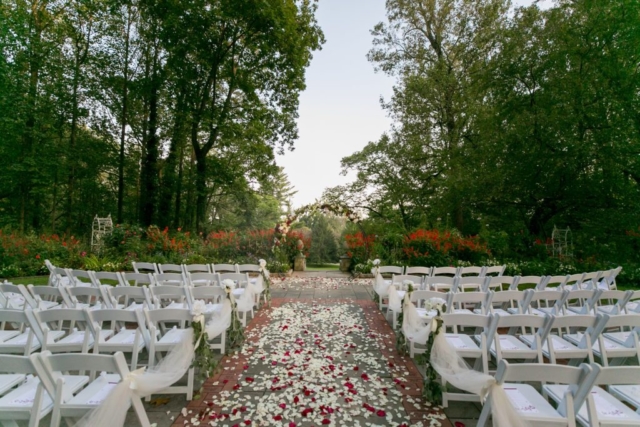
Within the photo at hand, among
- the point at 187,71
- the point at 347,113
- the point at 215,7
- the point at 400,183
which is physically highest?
the point at 215,7

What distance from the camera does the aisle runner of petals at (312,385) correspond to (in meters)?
2.91

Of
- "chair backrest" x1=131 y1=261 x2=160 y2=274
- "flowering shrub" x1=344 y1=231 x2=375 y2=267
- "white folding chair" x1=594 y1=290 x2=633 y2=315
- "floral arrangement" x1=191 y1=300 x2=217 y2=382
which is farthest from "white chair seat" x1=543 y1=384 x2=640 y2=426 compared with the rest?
"flowering shrub" x1=344 y1=231 x2=375 y2=267

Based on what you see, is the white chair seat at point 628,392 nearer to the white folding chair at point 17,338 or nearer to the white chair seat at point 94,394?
the white chair seat at point 94,394

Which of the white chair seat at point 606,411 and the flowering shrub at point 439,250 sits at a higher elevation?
the flowering shrub at point 439,250

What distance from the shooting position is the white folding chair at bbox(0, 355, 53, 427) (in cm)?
200

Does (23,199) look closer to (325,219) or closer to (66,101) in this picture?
(66,101)

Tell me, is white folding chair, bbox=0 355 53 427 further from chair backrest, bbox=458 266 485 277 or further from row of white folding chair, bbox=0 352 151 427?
chair backrest, bbox=458 266 485 277

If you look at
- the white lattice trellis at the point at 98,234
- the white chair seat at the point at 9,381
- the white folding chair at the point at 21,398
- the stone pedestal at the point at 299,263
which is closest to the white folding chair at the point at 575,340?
the white folding chair at the point at 21,398

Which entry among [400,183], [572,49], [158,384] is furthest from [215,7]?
[158,384]

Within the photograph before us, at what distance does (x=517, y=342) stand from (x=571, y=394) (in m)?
1.51

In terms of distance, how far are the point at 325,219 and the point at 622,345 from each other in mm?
18859

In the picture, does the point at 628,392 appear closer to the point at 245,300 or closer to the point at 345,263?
the point at 245,300

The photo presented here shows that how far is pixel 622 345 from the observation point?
350 cm

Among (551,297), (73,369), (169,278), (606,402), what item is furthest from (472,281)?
(73,369)
